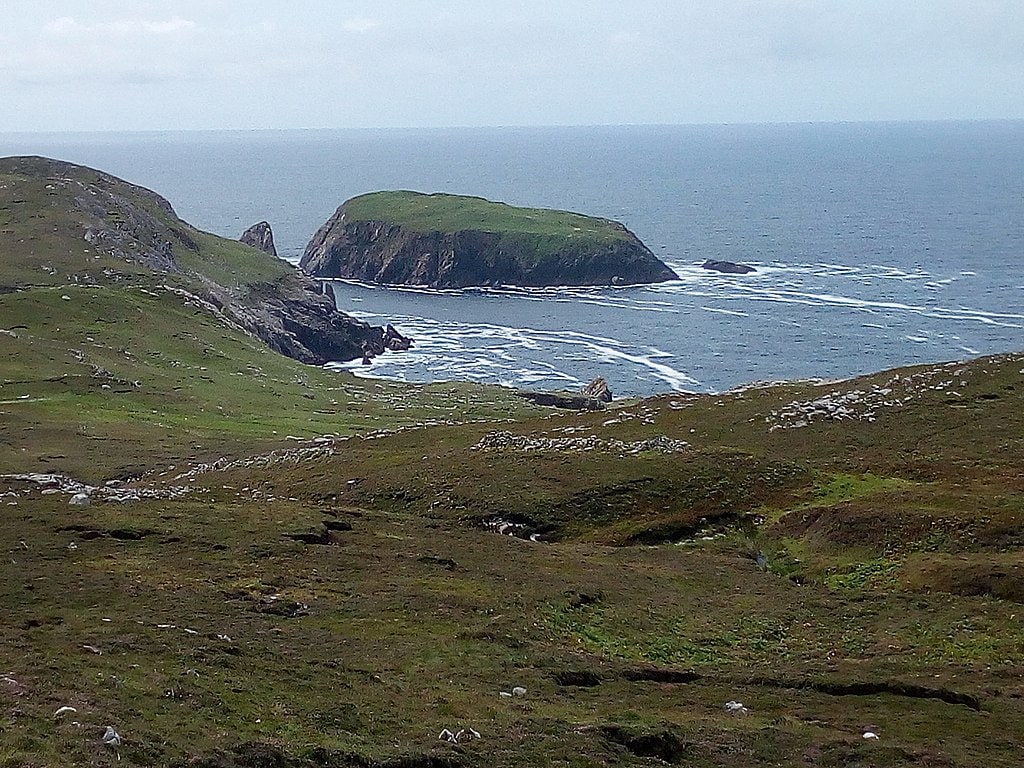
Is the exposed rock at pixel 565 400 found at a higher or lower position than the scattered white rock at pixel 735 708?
lower

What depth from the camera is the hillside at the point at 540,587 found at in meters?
21.9

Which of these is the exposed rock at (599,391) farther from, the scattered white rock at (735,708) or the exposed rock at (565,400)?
the scattered white rock at (735,708)

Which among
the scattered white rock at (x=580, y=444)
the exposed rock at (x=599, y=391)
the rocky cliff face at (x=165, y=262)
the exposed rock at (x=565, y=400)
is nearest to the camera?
the scattered white rock at (x=580, y=444)

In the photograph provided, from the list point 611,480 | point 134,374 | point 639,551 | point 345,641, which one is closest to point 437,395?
point 134,374

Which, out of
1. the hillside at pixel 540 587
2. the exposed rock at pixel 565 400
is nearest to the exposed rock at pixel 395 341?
the exposed rock at pixel 565 400

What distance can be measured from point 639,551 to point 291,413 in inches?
2295

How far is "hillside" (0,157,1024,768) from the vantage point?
21875mm

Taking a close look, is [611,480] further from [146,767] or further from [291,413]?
[291,413]

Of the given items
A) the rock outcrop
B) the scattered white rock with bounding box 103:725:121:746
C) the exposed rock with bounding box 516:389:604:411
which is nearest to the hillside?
the scattered white rock with bounding box 103:725:121:746

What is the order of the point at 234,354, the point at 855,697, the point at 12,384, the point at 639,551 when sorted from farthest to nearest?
the point at 234,354
the point at 12,384
the point at 639,551
the point at 855,697

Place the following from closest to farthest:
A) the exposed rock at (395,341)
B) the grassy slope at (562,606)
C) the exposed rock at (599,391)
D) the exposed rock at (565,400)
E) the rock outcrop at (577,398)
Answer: the grassy slope at (562,606)
the exposed rock at (565,400)
the rock outcrop at (577,398)
the exposed rock at (599,391)
the exposed rock at (395,341)

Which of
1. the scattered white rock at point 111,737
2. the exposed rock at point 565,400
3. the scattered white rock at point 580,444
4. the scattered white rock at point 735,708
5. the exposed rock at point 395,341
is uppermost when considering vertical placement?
the scattered white rock at point 111,737

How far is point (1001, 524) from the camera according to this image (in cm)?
4031

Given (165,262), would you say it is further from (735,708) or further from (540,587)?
(735,708)
